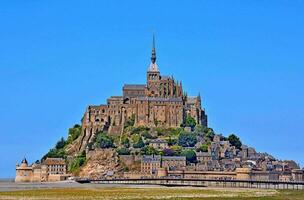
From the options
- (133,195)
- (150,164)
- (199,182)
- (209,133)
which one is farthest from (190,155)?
(133,195)

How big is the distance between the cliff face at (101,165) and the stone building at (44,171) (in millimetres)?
4438

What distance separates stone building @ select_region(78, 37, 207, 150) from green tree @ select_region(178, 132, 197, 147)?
6570 millimetres

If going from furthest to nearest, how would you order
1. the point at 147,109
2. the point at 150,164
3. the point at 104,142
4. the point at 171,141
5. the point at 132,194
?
the point at 147,109, the point at 171,141, the point at 104,142, the point at 150,164, the point at 132,194

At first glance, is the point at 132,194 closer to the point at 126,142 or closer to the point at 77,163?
the point at 77,163

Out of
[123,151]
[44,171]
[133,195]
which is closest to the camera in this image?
[133,195]

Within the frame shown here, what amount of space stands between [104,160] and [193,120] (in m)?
25.5

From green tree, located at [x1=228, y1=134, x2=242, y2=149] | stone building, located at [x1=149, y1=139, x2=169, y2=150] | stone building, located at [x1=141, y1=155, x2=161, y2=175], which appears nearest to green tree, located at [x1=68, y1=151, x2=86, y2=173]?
stone building, located at [x1=141, y1=155, x2=161, y2=175]

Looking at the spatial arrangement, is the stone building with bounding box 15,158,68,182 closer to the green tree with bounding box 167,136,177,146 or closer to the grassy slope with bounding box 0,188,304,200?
the green tree with bounding box 167,136,177,146

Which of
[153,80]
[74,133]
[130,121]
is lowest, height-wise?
[74,133]

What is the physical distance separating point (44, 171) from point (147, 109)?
2674cm

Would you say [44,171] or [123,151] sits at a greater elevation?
[123,151]

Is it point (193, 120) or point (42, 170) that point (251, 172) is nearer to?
point (193, 120)

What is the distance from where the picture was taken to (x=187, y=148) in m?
149

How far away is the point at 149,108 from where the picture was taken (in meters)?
159
